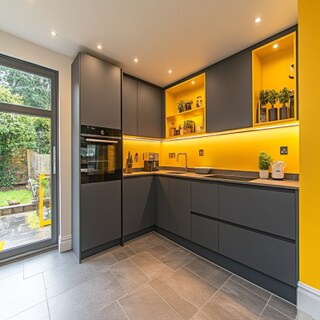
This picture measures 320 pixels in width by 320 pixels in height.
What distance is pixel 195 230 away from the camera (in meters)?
2.23

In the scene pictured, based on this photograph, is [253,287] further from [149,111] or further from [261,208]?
[149,111]

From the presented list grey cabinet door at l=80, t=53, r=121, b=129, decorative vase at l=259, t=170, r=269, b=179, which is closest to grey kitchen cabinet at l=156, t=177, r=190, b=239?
decorative vase at l=259, t=170, r=269, b=179

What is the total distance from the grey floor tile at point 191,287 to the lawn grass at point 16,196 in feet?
6.77

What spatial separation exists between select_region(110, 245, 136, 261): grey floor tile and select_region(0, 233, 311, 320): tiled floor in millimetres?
13

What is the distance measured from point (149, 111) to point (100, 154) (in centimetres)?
135

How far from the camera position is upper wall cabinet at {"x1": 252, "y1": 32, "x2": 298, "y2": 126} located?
187 centimetres

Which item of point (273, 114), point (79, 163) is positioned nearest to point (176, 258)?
point (79, 163)

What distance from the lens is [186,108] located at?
3082 mm

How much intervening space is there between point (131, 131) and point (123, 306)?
2.28 meters

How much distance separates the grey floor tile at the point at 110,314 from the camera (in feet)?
4.29

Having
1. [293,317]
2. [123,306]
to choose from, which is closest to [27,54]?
[123,306]

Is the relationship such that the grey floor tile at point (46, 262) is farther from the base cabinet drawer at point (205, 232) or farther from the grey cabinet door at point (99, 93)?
the grey cabinet door at point (99, 93)

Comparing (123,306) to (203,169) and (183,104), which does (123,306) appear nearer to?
(203,169)

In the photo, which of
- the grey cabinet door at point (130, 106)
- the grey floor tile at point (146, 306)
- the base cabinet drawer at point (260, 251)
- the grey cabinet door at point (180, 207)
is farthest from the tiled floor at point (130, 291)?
the grey cabinet door at point (130, 106)
